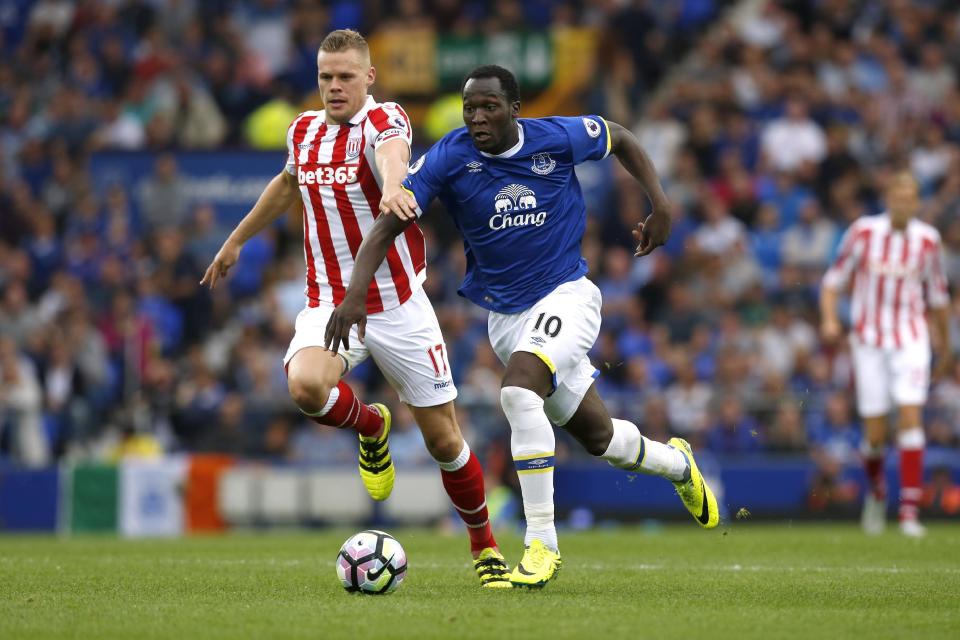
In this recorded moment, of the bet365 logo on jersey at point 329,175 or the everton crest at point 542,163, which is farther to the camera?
the bet365 logo on jersey at point 329,175

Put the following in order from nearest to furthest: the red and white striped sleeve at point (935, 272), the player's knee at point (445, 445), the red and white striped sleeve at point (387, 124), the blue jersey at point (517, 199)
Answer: the blue jersey at point (517, 199) → the red and white striped sleeve at point (387, 124) → the player's knee at point (445, 445) → the red and white striped sleeve at point (935, 272)

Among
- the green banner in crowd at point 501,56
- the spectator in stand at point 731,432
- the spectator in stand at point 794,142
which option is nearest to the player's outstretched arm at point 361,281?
the spectator in stand at point 731,432

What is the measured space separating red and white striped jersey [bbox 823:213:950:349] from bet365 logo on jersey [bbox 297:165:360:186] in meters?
5.99

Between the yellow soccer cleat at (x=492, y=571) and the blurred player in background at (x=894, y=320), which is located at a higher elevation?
the blurred player in background at (x=894, y=320)

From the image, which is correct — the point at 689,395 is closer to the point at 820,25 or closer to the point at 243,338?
the point at 243,338

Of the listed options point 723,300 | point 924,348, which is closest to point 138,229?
point 723,300

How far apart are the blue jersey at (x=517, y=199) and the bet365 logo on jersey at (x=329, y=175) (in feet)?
1.34

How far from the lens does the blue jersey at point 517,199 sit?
7.71m

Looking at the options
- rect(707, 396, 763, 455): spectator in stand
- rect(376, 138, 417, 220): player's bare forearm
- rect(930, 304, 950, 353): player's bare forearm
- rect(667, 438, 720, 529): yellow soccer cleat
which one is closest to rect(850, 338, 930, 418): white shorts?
rect(930, 304, 950, 353): player's bare forearm

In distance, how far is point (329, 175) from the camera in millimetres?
8078

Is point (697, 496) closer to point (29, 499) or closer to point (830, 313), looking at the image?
point (830, 313)

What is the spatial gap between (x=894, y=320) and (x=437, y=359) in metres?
5.80

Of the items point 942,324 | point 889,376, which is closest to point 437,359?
point 889,376

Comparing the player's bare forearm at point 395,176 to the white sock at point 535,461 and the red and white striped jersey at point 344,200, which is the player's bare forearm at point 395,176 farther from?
the white sock at point 535,461
